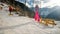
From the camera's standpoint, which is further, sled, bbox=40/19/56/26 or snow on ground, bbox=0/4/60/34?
sled, bbox=40/19/56/26

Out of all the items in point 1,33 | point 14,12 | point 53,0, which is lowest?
point 1,33

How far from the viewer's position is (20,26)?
1.90 m

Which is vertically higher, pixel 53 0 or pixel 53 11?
pixel 53 0

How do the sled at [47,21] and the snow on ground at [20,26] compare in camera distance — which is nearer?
the snow on ground at [20,26]

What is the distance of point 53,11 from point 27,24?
1.23ft

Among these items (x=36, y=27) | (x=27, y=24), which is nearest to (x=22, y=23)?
(x=27, y=24)

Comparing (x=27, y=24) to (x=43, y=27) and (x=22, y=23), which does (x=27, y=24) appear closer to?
(x=22, y=23)

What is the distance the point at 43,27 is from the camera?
1.96m

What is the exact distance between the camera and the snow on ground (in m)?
1.84

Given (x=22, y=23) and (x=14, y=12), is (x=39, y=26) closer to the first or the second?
(x=22, y=23)

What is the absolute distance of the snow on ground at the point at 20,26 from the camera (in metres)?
1.84

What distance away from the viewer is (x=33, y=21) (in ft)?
6.52

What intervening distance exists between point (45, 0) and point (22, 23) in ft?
1.40

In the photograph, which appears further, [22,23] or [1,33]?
[22,23]
